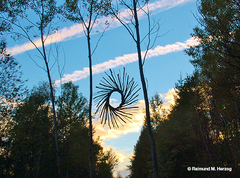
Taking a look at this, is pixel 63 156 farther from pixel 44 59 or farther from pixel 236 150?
pixel 236 150

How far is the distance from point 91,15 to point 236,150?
10.4 meters

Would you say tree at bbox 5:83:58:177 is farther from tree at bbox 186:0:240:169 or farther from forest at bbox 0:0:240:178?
tree at bbox 186:0:240:169

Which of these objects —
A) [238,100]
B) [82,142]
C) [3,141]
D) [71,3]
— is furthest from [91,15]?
[82,142]

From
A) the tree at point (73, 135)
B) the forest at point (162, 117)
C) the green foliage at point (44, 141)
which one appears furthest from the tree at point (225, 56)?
the tree at point (73, 135)


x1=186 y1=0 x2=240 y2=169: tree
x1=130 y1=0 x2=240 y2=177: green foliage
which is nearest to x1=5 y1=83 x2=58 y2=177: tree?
x1=130 y1=0 x2=240 y2=177: green foliage

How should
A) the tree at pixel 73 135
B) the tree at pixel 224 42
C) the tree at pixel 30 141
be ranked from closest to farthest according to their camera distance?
1. the tree at pixel 224 42
2. the tree at pixel 30 141
3. the tree at pixel 73 135

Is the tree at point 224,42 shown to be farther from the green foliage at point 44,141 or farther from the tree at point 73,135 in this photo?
the tree at point 73,135

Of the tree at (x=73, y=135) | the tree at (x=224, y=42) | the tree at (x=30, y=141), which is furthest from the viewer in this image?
the tree at (x=73, y=135)

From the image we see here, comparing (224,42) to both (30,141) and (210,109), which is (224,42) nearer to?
(210,109)

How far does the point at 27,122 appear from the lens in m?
19.2

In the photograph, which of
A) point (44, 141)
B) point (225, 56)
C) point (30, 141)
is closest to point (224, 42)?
point (225, 56)

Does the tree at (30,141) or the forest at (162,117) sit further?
the tree at (30,141)

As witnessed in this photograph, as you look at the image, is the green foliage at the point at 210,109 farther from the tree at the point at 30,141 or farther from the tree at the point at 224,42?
the tree at the point at 30,141

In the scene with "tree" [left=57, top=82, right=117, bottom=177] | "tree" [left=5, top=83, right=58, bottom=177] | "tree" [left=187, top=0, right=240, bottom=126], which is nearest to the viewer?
Result: "tree" [left=187, top=0, right=240, bottom=126]
